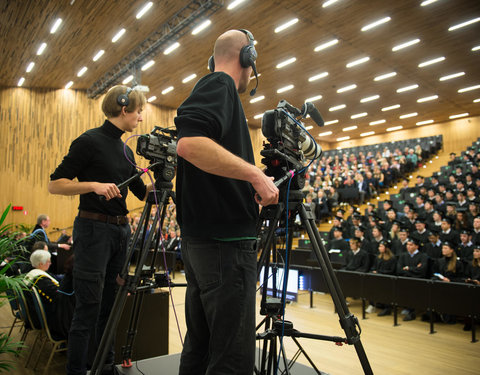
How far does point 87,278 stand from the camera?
205 cm

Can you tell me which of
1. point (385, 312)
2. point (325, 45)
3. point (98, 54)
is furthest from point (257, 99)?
point (385, 312)

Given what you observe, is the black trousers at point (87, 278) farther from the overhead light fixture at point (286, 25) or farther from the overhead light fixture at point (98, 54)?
the overhead light fixture at point (98, 54)

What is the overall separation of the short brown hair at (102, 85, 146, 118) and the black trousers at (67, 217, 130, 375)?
705 millimetres

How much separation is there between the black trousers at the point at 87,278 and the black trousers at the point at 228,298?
1.03m

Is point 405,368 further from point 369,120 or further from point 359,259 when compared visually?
point 369,120

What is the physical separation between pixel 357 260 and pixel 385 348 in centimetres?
314

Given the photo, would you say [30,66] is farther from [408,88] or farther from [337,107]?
[408,88]

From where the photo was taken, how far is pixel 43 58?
10789 mm

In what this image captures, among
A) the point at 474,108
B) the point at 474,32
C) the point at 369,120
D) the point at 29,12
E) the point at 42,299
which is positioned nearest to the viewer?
the point at 42,299

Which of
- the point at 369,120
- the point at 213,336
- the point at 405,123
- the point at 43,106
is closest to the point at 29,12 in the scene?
the point at 43,106

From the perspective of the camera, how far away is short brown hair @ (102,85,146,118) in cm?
229

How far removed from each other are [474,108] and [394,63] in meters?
8.04

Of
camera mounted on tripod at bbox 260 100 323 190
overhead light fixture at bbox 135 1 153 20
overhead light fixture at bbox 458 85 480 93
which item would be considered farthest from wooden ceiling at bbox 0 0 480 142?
camera mounted on tripod at bbox 260 100 323 190

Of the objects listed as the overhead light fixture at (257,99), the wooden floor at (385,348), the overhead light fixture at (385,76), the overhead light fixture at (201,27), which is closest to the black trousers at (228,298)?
the wooden floor at (385,348)
